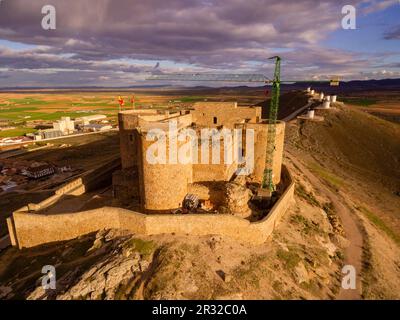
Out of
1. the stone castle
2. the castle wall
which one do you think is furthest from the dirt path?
the stone castle

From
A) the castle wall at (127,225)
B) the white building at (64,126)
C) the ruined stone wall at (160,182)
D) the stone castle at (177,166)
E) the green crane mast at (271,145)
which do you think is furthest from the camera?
the white building at (64,126)

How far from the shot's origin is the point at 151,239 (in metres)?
19.9

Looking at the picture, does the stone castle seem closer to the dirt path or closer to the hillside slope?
the dirt path

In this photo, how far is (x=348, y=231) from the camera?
98.1 ft

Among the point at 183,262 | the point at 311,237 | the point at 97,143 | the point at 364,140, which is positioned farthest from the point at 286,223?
the point at 97,143

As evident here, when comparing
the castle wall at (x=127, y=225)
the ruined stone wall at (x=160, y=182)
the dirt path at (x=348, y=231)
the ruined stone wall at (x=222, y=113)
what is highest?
the ruined stone wall at (x=222, y=113)

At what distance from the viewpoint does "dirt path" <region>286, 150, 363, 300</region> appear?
21.0 meters

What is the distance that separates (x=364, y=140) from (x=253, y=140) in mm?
42299

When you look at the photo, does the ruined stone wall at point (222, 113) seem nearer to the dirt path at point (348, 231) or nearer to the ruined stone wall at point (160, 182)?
the ruined stone wall at point (160, 182)

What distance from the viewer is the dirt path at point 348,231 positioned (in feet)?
68.9

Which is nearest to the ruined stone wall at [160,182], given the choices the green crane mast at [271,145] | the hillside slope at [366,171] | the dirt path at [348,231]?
the green crane mast at [271,145]

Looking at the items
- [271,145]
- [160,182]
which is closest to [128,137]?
[160,182]

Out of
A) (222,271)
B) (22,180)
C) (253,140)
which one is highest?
(253,140)
